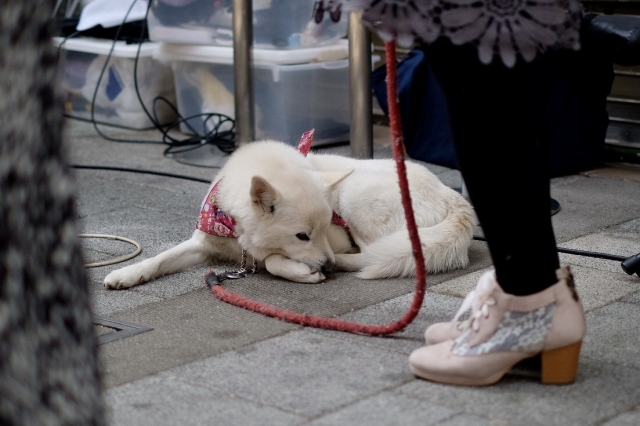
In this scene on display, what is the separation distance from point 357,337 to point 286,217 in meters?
0.56

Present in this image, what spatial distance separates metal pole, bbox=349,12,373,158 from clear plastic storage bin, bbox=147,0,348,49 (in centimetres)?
80

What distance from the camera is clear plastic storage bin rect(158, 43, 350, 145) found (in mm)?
4027

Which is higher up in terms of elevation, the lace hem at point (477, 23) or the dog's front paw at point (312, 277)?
the lace hem at point (477, 23)

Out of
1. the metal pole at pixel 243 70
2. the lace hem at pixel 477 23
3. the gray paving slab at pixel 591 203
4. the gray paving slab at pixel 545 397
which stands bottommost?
→ the gray paving slab at pixel 591 203

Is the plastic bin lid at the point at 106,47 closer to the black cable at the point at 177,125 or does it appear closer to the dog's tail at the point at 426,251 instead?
the black cable at the point at 177,125

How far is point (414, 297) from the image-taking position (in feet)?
5.82

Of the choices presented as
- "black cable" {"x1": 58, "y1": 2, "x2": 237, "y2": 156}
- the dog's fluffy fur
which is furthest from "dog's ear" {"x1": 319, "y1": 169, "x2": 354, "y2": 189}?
"black cable" {"x1": 58, "y1": 2, "x2": 237, "y2": 156}

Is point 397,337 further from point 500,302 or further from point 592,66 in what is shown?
point 592,66

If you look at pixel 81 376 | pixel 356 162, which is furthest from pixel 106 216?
pixel 81 376

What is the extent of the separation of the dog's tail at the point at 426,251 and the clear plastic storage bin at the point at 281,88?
1.75m

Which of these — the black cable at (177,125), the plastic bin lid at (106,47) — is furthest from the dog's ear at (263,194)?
the plastic bin lid at (106,47)

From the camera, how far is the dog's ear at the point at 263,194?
7.29 feet

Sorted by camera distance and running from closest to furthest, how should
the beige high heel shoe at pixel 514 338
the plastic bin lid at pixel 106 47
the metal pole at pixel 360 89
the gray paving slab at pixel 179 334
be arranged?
the beige high heel shoe at pixel 514 338
the gray paving slab at pixel 179 334
the metal pole at pixel 360 89
the plastic bin lid at pixel 106 47

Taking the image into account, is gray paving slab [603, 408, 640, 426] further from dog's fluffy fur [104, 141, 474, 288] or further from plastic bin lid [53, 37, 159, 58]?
plastic bin lid [53, 37, 159, 58]
